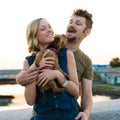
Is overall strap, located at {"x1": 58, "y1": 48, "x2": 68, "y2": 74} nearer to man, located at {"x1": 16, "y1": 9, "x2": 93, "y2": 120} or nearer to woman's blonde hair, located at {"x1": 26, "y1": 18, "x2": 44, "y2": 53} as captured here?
woman's blonde hair, located at {"x1": 26, "y1": 18, "x2": 44, "y2": 53}

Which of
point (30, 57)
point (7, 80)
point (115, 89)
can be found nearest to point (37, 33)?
point (30, 57)

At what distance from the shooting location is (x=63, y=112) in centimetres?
243

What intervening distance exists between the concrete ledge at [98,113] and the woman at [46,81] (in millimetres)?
420

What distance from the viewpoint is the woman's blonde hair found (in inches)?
96.4

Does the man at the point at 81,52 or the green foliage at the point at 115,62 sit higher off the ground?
the man at the point at 81,52

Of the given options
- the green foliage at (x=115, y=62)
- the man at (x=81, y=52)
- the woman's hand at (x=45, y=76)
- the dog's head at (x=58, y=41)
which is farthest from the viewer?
the green foliage at (x=115, y=62)

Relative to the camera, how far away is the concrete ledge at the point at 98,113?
9.45 feet

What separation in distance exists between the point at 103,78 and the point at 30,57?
6290 centimetres

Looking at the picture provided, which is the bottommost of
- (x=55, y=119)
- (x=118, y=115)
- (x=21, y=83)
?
(x=118, y=115)

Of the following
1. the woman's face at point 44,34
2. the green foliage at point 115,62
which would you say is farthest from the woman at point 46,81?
the green foliage at point 115,62

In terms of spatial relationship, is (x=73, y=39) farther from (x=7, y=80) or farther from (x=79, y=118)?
(x=7, y=80)

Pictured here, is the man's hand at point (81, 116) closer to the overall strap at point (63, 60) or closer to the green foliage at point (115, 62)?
the overall strap at point (63, 60)

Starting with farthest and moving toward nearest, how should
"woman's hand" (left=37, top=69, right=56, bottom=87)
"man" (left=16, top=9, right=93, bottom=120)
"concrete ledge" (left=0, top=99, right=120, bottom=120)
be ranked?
"concrete ledge" (left=0, top=99, right=120, bottom=120)
"man" (left=16, top=9, right=93, bottom=120)
"woman's hand" (left=37, top=69, right=56, bottom=87)

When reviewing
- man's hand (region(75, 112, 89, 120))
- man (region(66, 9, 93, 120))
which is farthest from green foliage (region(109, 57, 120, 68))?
man's hand (region(75, 112, 89, 120))
